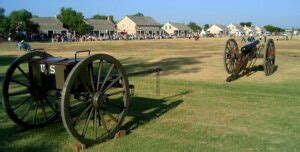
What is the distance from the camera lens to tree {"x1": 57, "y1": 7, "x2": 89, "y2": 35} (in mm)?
102625

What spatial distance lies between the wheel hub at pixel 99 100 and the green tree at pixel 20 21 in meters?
80.9

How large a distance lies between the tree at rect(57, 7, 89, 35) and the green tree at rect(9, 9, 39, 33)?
16564 mm

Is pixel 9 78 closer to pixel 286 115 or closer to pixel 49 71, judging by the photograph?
pixel 49 71

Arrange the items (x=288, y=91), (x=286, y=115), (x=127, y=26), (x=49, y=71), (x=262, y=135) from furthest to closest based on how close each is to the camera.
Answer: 1. (x=127, y=26)
2. (x=288, y=91)
3. (x=286, y=115)
4. (x=262, y=135)
5. (x=49, y=71)

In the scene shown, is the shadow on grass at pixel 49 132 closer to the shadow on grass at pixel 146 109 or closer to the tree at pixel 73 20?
the shadow on grass at pixel 146 109

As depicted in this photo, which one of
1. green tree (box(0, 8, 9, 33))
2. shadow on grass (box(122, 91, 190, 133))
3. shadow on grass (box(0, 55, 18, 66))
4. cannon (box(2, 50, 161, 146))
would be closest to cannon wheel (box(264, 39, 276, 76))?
shadow on grass (box(122, 91, 190, 133))

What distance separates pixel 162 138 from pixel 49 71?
2.30 metres

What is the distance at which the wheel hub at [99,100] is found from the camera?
698 cm

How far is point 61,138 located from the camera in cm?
752

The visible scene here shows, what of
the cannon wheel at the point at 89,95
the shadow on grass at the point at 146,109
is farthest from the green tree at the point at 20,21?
the cannon wheel at the point at 89,95

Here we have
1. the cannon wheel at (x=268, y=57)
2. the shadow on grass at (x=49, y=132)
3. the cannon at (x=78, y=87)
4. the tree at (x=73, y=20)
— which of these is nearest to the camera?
the cannon at (x=78, y=87)

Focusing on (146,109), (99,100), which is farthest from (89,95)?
(146,109)

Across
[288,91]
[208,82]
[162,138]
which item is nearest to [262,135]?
[162,138]

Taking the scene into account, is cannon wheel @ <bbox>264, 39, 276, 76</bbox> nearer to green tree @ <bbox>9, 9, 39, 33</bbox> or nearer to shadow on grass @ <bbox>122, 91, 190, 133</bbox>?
shadow on grass @ <bbox>122, 91, 190, 133</bbox>
